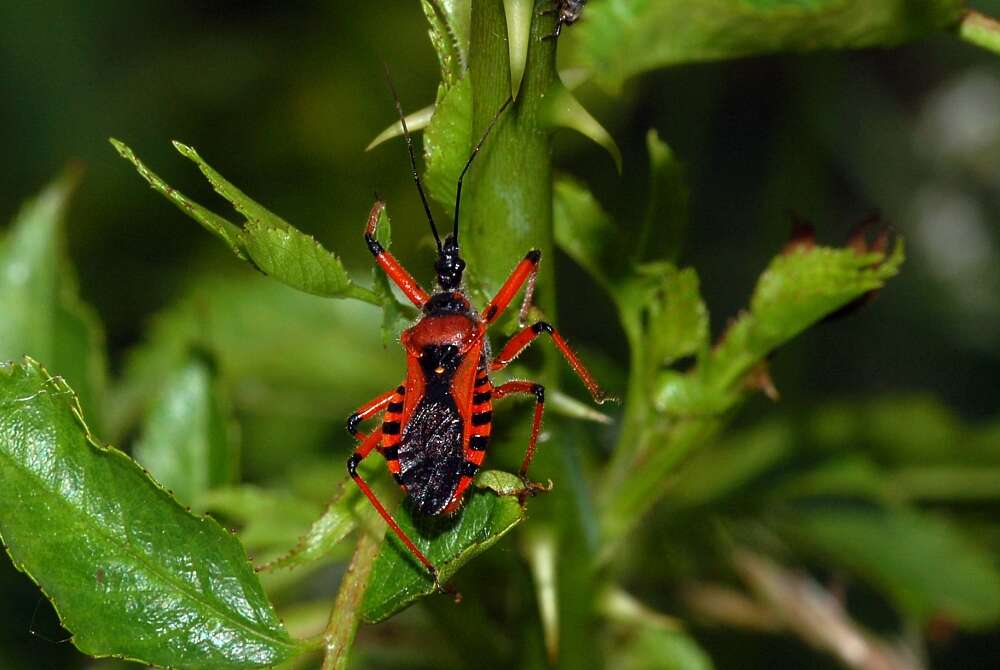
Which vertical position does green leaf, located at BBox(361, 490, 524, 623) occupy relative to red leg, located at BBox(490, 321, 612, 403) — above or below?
below

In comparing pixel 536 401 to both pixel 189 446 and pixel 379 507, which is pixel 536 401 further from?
pixel 189 446

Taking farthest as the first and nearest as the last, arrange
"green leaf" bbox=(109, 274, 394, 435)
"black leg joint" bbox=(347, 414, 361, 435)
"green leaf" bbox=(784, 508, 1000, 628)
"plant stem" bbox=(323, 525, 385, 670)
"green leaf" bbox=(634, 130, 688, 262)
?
"green leaf" bbox=(109, 274, 394, 435) → "green leaf" bbox=(784, 508, 1000, 628) → "black leg joint" bbox=(347, 414, 361, 435) → "green leaf" bbox=(634, 130, 688, 262) → "plant stem" bbox=(323, 525, 385, 670)

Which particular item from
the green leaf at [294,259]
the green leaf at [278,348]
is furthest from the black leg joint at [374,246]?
the green leaf at [278,348]

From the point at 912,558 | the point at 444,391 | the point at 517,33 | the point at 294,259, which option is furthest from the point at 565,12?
the point at 912,558

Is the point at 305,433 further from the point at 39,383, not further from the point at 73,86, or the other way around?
the point at 39,383

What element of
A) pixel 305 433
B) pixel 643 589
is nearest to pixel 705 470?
pixel 643 589

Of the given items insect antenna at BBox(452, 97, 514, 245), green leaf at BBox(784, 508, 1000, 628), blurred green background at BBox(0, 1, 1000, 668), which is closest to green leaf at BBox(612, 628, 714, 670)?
green leaf at BBox(784, 508, 1000, 628)

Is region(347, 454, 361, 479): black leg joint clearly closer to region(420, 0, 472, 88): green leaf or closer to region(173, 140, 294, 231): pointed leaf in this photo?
region(173, 140, 294, 231): pointed leaf
